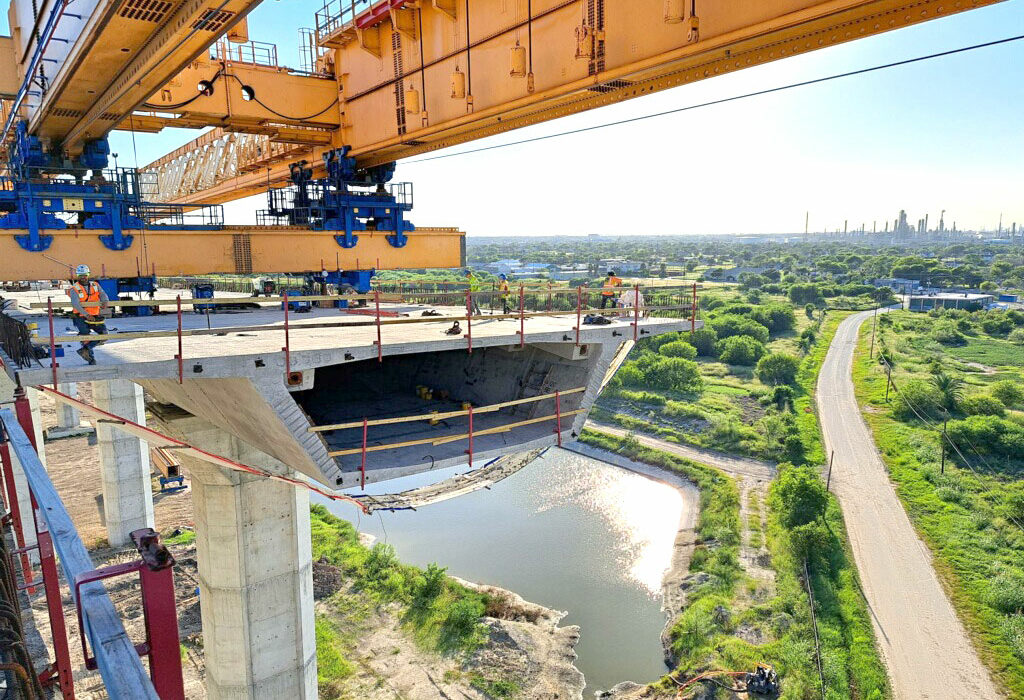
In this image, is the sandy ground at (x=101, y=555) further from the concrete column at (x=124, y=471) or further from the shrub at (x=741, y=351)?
the shrub at (x=741, y=351)

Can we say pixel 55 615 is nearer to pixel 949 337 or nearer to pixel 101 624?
pixel 101 624

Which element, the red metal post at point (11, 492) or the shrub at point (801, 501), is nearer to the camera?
the red metal post at point (11, 492)

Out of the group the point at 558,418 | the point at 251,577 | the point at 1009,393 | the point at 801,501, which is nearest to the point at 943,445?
the point at 1009,393

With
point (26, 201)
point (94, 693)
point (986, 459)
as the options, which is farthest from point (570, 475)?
point (26, 201)

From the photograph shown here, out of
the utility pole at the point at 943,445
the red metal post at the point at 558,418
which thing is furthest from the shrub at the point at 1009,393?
the red metal post at the point at 558,418

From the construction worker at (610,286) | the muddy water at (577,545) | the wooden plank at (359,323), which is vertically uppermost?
the construction worker at (610,286)

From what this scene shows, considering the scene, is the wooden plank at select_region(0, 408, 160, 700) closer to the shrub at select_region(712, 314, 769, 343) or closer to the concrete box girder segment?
the concrete box girder segment
